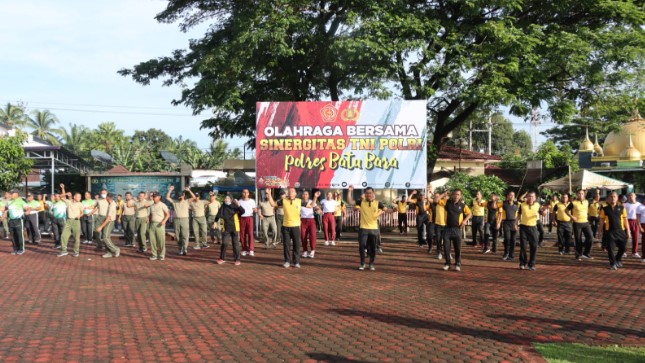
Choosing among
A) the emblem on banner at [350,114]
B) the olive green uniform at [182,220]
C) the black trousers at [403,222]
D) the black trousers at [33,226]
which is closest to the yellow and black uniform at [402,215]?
the black trousers at [403,222]

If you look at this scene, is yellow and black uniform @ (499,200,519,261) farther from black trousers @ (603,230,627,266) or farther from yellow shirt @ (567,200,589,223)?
black trousers @ (603,230,627,266)

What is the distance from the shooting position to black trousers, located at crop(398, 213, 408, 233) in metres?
21.6

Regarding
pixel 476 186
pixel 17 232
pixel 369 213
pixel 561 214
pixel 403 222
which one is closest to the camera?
pixel 369 213

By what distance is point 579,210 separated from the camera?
46.6 feet

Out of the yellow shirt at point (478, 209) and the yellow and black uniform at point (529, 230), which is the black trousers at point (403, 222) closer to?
the yellow shirt at point (478, 209)

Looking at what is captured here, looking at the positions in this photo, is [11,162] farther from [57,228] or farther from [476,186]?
[476,186]

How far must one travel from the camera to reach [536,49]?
20172 millimetres

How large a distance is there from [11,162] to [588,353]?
28.4m

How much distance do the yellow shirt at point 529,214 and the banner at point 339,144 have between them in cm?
629

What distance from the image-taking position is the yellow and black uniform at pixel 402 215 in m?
21.0

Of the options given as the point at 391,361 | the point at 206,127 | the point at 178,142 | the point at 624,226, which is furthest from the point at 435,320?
the point at 178,142

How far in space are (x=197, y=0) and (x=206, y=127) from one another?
16.9 feet

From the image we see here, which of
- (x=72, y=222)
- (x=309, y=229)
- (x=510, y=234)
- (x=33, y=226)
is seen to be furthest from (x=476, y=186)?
(x=33, y=226)

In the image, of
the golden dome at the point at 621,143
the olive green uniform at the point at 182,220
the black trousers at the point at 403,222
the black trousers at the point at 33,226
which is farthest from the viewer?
the golden dome at the point at 621,143
